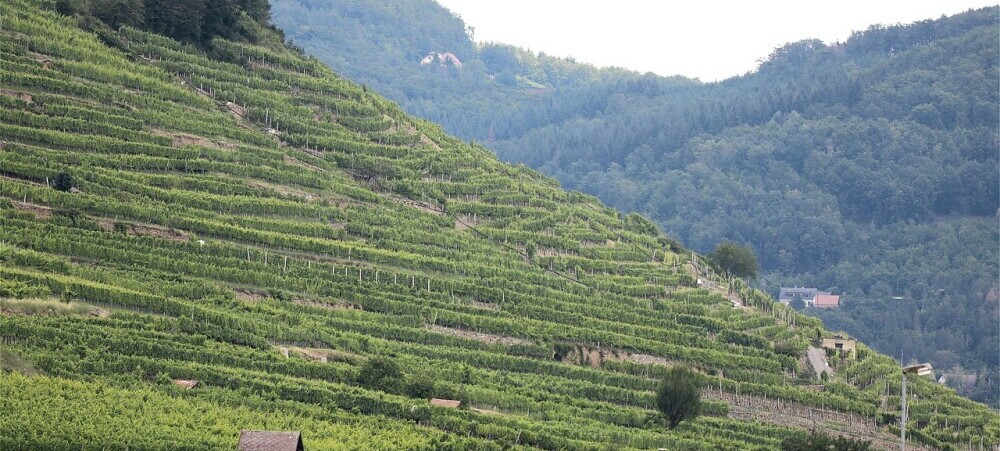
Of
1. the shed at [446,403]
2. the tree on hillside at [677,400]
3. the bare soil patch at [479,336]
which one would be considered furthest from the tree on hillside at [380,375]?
the tree on hillside at [677,400]

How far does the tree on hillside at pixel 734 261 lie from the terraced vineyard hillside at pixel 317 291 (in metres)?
5.70

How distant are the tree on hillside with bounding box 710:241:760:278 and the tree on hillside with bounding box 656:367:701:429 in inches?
1027

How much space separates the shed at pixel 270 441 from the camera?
147ft

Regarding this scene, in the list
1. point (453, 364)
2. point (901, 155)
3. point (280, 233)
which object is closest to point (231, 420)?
point (453, 364)

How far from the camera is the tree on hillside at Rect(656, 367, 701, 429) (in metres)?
59.5

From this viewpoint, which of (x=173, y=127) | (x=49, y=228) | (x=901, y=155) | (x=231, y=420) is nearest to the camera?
(x=231, y=420)

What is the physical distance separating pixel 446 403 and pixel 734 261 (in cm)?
3477

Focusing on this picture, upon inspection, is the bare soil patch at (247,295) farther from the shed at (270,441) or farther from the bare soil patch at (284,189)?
the shed at (270,441)

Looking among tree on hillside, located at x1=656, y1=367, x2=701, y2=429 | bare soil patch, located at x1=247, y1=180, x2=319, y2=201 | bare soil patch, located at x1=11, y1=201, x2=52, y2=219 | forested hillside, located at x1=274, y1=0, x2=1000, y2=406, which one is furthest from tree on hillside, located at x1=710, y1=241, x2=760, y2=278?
bare soil patch, located at x1=11, y1=201, x2=52, y2=219

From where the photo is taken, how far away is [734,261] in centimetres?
8688

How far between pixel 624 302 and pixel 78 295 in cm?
2369

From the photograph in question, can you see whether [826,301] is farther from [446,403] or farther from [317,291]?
[446,403]

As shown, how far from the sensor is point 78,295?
54.7 metres

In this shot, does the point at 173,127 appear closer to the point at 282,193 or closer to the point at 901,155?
the point at 282,193
